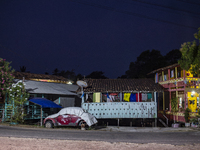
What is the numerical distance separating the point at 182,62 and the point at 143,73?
25.9 meters

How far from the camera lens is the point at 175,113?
2394cm

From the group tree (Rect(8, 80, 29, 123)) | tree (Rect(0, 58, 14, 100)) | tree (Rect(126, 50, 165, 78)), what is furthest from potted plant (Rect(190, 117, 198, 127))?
tree (Rect(126, 50, 165, 78))

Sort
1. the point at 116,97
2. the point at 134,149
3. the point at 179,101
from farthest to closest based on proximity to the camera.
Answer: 1. the point at 179,101
2. the point at 116,97
3. the point at 134,149

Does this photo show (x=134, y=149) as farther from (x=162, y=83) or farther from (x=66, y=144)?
(x=162, y=83)

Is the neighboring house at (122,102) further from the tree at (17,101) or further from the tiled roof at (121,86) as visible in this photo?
the tree at (17,101)

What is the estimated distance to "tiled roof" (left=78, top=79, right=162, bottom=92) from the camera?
2231 cm

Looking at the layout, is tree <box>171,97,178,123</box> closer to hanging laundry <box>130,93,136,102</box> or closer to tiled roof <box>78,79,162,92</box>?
tiled roof <box>78,79,162,92</box>

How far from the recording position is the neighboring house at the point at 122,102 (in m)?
22.1

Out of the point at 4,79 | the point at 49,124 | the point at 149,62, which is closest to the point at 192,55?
the point at 49,124

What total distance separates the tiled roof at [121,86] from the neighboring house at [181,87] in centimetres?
237

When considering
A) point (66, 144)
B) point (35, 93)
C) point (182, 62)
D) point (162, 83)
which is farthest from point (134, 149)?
point (162, 83)

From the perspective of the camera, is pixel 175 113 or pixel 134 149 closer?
pixel 134 149

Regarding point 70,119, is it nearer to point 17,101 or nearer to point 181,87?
Result: point 17,101

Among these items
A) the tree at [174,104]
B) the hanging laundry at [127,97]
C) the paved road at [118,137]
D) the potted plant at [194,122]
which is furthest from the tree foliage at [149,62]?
the paved road at [118,137]
